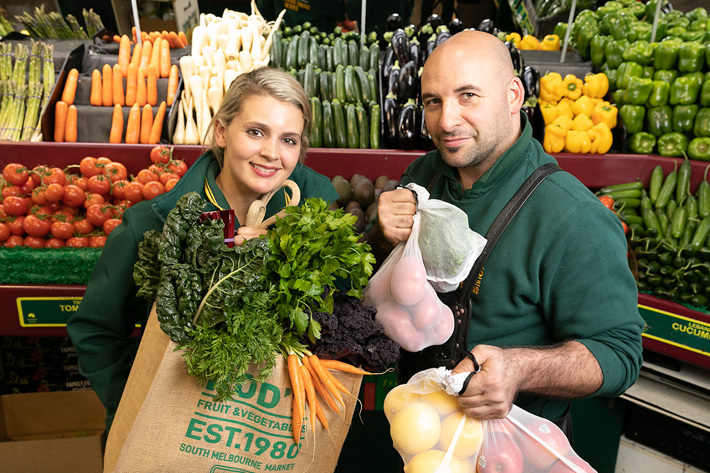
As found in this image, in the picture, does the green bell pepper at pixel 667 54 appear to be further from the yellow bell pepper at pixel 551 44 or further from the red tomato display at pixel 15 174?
the red tomato display at pixel 15 174

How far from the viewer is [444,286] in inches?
59.9

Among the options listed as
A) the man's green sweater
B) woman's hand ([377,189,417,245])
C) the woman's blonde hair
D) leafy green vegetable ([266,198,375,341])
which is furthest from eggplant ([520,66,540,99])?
leafy green vegetable ([266,198,375,341])

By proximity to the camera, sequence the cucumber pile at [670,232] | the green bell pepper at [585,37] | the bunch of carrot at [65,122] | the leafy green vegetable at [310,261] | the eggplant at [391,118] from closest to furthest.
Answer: the leafy green vegetable at [310,261] < the cucumber pile at [670,232] < the eggplant at [391,118] < the bunch of carrot at [65,122] < the green bell pepper at [585,37]

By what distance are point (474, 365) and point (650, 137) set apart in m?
3.56

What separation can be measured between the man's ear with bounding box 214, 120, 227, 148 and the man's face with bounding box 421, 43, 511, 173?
2.48 feet

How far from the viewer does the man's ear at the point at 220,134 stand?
1.84m

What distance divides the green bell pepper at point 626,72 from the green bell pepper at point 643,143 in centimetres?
48

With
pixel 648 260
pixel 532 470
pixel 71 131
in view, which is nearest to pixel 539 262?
pixel 532 470

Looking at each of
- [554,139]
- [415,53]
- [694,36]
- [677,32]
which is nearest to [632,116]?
[554,139]

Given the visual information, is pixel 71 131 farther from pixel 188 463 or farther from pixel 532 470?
pixel 532 470

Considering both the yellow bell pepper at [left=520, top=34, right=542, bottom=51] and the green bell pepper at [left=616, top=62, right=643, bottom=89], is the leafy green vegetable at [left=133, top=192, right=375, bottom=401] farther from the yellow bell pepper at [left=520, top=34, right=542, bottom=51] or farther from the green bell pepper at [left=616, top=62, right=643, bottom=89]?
the yellow bell pepper at [left=520, top=34, right=542, bottom=51]

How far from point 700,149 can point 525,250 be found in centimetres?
302

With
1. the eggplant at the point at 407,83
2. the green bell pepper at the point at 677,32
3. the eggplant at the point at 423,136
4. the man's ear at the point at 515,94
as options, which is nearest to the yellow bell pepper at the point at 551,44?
the green bell pepper at the point at 677,32

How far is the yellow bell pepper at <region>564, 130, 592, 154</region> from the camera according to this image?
3.73m
